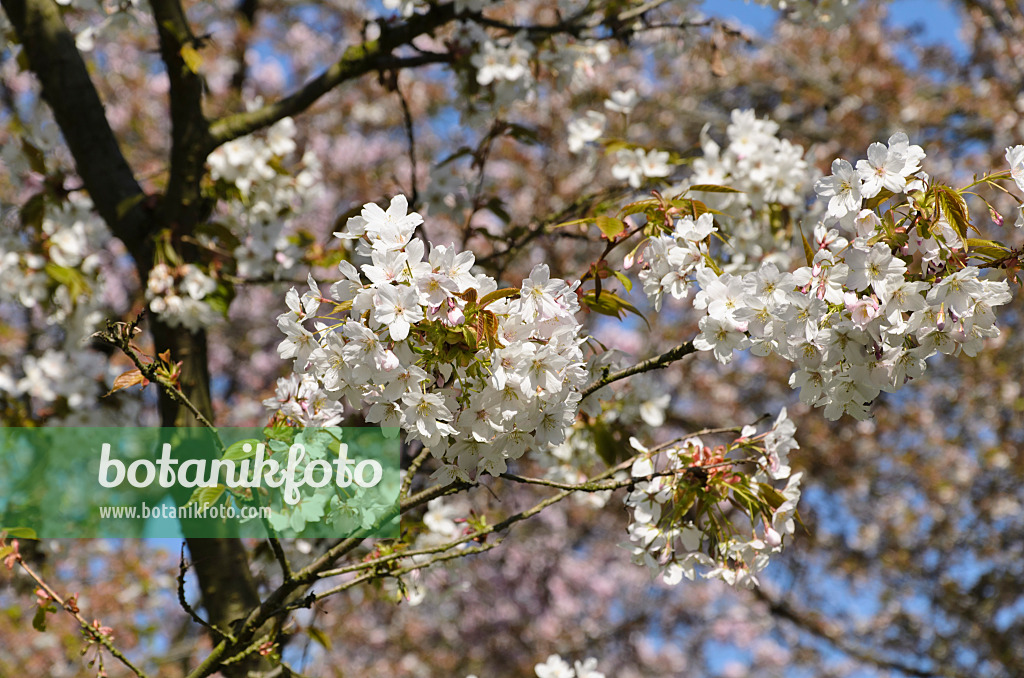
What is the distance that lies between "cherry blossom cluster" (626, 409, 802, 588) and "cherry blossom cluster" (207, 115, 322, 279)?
1.58 m

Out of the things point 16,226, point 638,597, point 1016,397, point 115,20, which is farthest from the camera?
point 638,597

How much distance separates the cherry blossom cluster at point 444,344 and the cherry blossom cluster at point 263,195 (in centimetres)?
146

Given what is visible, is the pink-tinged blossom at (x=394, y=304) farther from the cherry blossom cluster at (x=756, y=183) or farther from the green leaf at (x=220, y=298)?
the green leaf at (x=220, y=298)

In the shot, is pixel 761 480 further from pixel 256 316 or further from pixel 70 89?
pixel 256 316

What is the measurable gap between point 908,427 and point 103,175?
560 centimetres

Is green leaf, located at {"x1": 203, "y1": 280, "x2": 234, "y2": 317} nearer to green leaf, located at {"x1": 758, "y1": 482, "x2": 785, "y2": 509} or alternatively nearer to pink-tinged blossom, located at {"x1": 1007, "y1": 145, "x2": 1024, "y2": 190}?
green leaf, located at {"x1": 758, "y1": 482, "x2": 785, "y2": 509}

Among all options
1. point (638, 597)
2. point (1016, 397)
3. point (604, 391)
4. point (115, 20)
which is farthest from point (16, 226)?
point (638, 597)


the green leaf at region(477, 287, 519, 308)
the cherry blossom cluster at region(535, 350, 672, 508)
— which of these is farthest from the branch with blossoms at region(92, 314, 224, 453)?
the cherry blossom cluster at region(535, 350, 672, 508)

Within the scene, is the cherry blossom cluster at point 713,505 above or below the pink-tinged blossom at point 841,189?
below

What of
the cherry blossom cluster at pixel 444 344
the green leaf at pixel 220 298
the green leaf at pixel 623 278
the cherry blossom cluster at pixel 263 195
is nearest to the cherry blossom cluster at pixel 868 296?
the green leaf at pixel 623 278

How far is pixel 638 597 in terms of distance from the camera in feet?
25.3

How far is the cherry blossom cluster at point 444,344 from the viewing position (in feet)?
3.80

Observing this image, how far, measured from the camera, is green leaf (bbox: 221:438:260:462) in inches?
54.1

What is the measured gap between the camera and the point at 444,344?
120 cm
